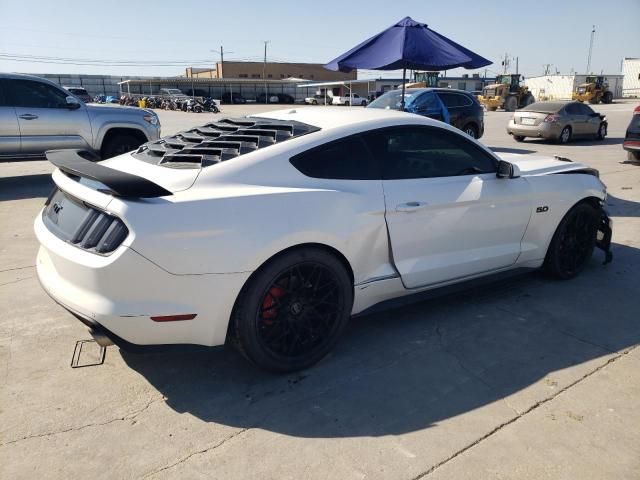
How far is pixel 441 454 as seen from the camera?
249cm

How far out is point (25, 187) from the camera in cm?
904

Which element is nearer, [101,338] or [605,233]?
[101,338]

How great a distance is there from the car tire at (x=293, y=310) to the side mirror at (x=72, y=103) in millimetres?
7692

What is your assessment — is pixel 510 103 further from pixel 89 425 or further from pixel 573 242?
pixel 89 425

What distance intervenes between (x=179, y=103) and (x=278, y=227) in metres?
45.9

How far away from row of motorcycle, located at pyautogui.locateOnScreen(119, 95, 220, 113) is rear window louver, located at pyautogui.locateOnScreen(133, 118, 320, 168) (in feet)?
131

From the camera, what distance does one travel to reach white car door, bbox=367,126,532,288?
3.48 meters

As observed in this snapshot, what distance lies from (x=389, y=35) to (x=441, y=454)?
684cm

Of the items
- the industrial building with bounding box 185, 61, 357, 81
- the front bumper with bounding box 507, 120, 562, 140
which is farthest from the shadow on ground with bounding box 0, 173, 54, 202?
the industrial building with bounding box 185, 61, 357, 81

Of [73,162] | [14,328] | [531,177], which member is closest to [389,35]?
[531,177]

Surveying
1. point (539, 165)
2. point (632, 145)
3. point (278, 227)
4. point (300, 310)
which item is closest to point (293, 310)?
point (300, 310)

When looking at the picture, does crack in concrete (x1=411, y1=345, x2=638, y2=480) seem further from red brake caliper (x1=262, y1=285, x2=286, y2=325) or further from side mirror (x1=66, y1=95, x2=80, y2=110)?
side mirror (x1=66, y1=95, x2=80, y2=110)

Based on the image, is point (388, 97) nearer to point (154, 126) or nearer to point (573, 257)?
point (154, 126)

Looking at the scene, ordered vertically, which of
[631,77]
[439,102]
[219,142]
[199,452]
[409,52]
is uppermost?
[631,77]
